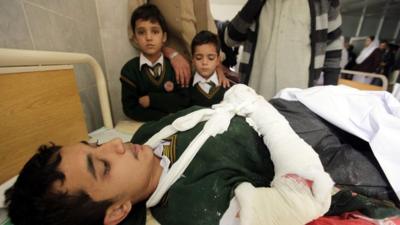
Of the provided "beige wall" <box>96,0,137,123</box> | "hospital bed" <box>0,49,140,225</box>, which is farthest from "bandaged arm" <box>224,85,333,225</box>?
"beige wall" <box>96,0,137,123</box>

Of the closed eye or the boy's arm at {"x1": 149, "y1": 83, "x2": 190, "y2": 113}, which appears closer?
→ the closed eye

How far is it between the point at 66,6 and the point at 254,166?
1220 millimetres

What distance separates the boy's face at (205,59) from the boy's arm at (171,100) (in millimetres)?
161

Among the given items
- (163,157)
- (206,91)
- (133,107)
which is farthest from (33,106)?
(206,91)

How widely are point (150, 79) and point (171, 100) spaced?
0.61 ft

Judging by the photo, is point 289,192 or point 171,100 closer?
point 289,192

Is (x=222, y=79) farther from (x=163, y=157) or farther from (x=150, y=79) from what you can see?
(x=163, y=157)

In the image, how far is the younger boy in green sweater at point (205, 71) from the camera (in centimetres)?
127

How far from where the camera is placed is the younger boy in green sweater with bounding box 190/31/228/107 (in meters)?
1.27

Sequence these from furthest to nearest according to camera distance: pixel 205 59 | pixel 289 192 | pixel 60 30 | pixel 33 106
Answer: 1. pixel 205 59
2. pixel 60 30
3. pixel 33 106
4. pixel 289 192

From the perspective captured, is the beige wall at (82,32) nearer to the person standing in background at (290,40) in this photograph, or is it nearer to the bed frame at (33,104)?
the bed frame at (33,104)

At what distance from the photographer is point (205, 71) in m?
1.31

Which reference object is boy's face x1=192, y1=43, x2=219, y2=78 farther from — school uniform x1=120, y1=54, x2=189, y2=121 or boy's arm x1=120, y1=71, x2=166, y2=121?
boy's arm x1=120, y1=71, x2=166, y2=121

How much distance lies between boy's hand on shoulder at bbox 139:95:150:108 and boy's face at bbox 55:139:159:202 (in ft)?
2.07
